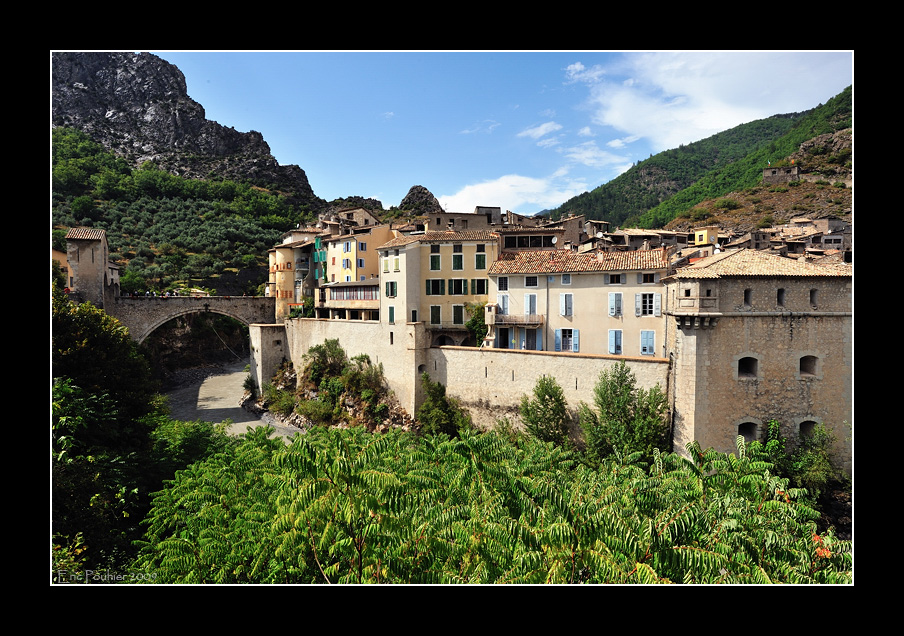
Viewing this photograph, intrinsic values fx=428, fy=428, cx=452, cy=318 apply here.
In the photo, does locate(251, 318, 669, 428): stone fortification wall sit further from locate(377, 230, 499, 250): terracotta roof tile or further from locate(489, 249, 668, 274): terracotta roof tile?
locate(377, 230, 499, 250): terracotta roof tile

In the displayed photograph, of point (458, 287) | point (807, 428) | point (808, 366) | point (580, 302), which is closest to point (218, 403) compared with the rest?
point (458, 287)

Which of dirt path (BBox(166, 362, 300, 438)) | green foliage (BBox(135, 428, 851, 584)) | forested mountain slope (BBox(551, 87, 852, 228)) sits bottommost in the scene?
dirt path (BBox(166, 362, 300, 438))

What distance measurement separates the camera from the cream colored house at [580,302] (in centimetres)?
2166

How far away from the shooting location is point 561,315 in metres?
23.9

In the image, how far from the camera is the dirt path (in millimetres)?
30516

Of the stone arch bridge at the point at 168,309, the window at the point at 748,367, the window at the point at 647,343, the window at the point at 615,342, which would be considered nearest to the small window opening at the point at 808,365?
the window at the point at 748,367

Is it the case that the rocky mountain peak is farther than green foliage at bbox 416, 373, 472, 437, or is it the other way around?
the rocky mountain peak

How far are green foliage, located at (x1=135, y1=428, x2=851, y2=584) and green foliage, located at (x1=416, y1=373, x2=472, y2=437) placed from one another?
13.9 meters

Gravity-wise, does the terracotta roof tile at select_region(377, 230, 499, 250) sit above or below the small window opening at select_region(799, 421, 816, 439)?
above

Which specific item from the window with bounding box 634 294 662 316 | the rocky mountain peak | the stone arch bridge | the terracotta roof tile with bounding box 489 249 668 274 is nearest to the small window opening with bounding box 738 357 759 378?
the window with bounding box 634 294 662 316

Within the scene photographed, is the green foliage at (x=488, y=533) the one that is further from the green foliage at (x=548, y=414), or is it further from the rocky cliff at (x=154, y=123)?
the rocky cliff at (x=154, y=123)

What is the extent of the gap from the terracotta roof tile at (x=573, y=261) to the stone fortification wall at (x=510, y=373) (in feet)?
17.6
